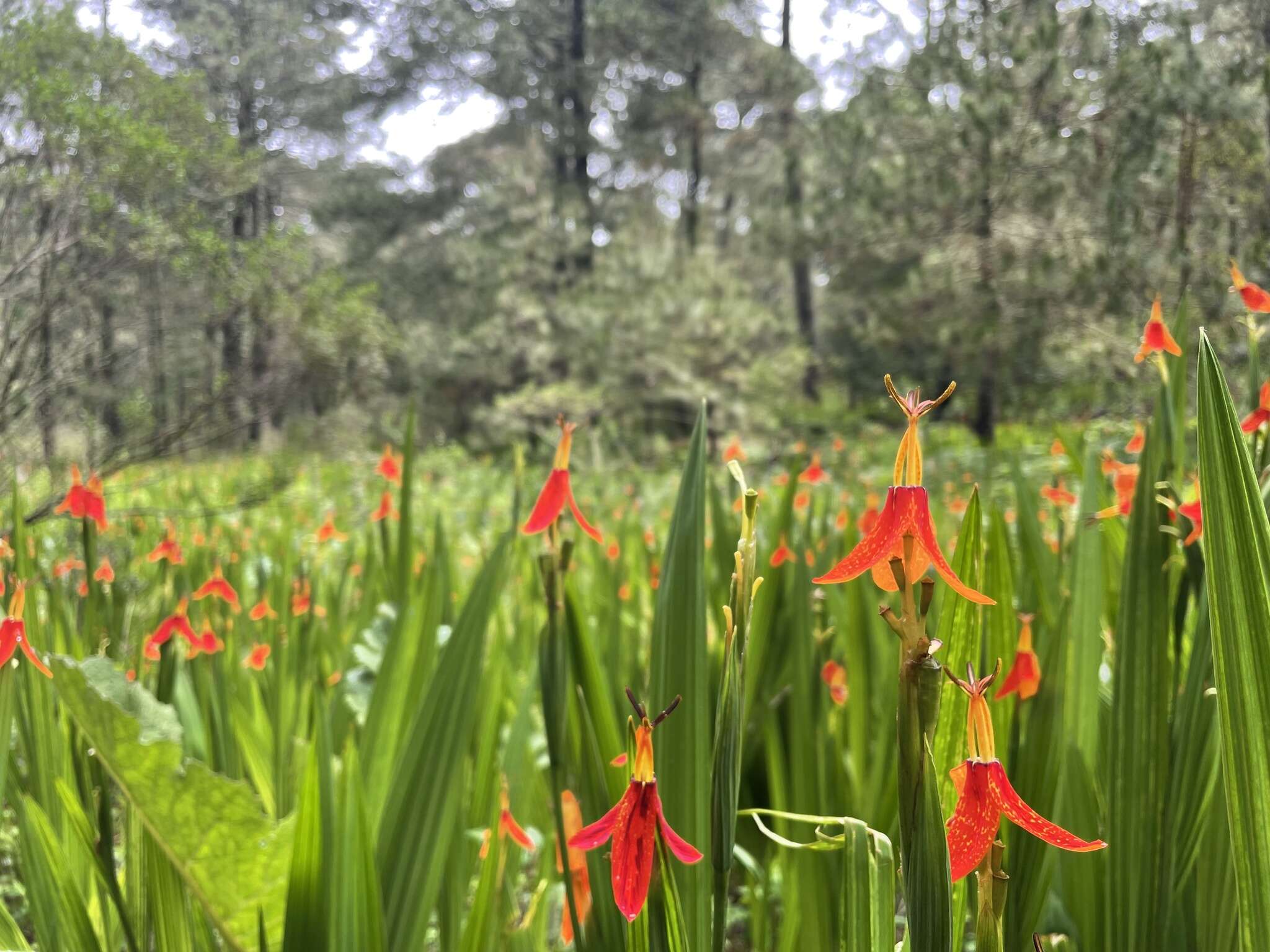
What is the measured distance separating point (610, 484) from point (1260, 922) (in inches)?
239

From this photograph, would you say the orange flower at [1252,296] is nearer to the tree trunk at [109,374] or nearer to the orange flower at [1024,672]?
the orange flower at [1024,672]

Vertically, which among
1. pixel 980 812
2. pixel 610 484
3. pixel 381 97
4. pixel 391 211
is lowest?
pixel 610 484

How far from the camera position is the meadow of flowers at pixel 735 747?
23 centimetres

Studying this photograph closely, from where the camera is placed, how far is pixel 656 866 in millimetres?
289

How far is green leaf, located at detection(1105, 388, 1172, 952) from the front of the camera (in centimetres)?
41

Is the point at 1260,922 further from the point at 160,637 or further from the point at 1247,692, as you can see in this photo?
the point at 160,637

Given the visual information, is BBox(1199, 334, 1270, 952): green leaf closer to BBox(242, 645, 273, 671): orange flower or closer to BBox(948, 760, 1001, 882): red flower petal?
BBox(948, 760, 1001, 882): red flower petal

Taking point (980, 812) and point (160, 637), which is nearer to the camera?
point (980, 812)

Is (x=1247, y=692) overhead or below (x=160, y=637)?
overhead

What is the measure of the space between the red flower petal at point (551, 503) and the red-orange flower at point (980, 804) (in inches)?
9.6

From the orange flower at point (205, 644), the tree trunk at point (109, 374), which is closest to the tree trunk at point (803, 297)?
the tree trunk at point (109, 374)

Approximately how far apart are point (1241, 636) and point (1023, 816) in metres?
0.08

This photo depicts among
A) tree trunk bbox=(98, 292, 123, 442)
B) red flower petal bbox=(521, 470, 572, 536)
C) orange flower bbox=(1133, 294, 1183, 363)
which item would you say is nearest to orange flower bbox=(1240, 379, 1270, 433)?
orange flower bbox=(1133, 294, 1183, 363)

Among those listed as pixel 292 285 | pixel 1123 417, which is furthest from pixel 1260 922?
pixel 292 285
